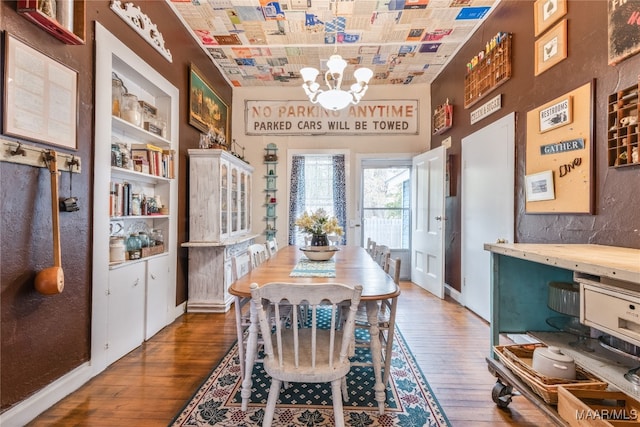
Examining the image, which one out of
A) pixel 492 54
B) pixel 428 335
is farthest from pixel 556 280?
pixel 492 54

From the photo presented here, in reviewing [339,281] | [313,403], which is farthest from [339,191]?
[313,403]

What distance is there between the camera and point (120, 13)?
2350mm

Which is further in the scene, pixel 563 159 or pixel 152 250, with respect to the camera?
pixel 152 250

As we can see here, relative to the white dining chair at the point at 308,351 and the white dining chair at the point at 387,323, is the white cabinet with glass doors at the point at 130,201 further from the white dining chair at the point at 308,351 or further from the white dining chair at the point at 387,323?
the white dining chair at the point at 387,323

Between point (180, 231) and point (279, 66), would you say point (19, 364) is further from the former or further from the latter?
point (279, 66)

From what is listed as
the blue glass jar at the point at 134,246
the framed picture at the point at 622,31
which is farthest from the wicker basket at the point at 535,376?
the blue glass jar at the point at 134,246

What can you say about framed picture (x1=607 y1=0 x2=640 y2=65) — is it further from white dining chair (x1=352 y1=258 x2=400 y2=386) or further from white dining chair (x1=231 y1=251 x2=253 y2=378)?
white dining chair (x1=231 y1=251 x2=253 y2=378)

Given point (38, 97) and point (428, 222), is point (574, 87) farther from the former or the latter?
point (38, 97)

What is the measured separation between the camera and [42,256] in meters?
1.77

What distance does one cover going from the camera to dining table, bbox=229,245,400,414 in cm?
168

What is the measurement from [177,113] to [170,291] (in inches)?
70.5

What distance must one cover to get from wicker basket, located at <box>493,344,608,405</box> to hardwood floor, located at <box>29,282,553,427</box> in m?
0.32

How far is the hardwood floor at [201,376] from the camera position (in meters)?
1.73

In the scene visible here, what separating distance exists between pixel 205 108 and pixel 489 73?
319cm
